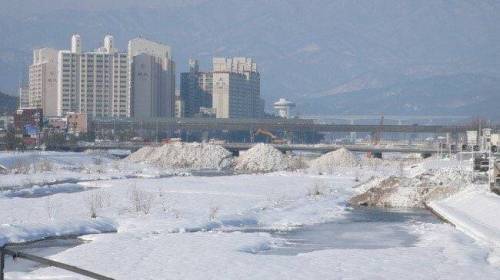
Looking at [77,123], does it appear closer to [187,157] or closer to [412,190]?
[187,157]

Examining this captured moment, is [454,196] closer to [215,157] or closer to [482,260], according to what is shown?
[482,260]

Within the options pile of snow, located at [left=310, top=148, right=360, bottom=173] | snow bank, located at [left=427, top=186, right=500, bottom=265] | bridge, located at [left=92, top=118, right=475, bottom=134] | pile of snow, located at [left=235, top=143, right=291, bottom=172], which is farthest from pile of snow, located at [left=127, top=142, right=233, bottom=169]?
snow bank, located at [left=427, top=186, right=500, bottom=265]

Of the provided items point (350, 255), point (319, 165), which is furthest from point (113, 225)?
point (319, 165)

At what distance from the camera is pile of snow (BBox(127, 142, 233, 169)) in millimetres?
104500

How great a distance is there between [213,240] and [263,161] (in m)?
73.2

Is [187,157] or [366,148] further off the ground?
[366,148]

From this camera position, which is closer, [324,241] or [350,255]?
[350,255]

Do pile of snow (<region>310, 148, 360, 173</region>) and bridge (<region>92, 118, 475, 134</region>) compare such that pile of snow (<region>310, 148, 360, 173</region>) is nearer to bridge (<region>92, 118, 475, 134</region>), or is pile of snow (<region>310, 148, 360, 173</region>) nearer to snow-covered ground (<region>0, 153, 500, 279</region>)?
snow-covered ground (<region>0, 153, 500, 279</region>)

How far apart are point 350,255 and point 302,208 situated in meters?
16.9

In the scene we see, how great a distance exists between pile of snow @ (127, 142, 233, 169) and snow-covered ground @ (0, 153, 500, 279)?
55917 mm

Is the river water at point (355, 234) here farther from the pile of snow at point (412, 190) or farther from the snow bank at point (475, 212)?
the pile of snow at point (412, 190)

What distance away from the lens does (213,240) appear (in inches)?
1053

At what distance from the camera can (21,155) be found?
98.2 meters

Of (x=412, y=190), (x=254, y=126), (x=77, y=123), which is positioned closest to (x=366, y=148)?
(x=254, y=126)
